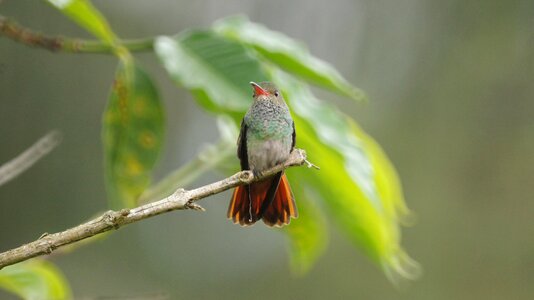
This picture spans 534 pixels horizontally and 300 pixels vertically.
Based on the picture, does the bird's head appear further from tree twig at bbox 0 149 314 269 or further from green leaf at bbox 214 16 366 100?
tree twig at bbox 0 149 314 269

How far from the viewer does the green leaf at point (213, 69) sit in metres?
2.10

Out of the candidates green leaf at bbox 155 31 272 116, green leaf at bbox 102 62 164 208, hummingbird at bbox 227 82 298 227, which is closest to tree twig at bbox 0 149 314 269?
hummingbird at bbox 227 82 298 227

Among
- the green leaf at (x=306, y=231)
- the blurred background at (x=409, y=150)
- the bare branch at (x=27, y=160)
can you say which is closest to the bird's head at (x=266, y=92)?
the green leaf at (x=306, y=231)

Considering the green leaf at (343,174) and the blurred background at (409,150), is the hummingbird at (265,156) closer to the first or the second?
the green leaf at (343,174)

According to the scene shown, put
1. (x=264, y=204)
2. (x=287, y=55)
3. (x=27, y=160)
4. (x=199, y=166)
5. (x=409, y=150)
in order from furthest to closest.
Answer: (x=409, y=150), (x=199, y=166), (x=287, y=55), (x=27, y=160), (x=264, y=204)

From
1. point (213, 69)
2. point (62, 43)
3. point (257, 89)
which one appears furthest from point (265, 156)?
point (62, 43)

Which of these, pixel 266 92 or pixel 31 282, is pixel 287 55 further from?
pixel 31 282

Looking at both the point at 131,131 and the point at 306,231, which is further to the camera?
the point at 306,231

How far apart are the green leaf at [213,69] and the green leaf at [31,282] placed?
60cm

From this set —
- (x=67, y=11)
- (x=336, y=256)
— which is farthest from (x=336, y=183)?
(x=336, y=256)

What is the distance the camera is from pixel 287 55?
223cm

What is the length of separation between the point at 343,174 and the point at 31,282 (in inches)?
32.5

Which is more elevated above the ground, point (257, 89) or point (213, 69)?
point (213, 69)

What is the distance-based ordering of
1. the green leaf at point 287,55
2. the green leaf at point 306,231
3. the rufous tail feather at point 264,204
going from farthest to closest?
the green leaf at point 306,231 < the green leaf at point 287,55 < the rufous tail feather at point 264,204
